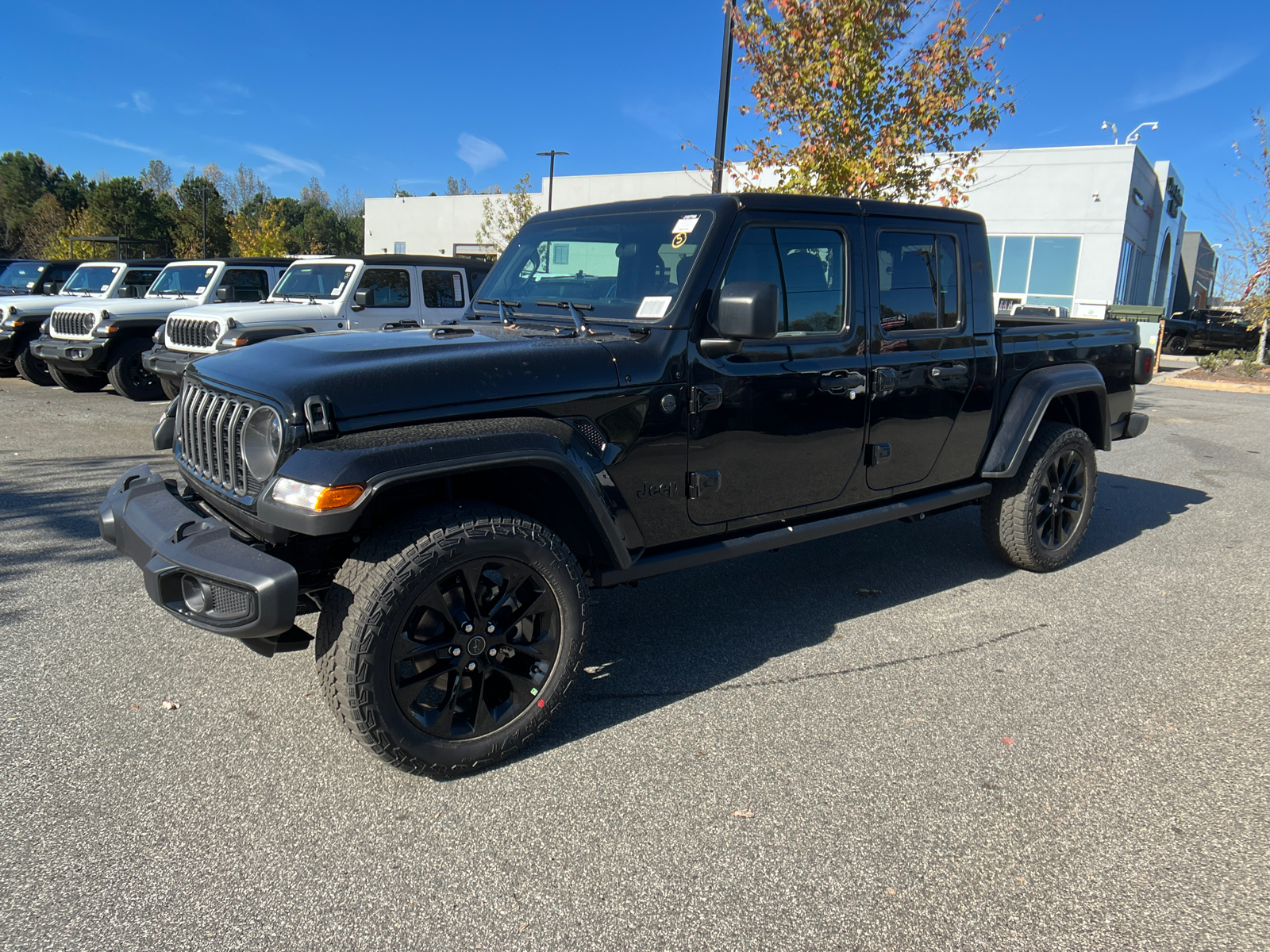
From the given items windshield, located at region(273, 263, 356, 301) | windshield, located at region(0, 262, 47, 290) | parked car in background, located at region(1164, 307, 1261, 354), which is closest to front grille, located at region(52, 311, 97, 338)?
windshield, located at region(273, 263, 356, 301)

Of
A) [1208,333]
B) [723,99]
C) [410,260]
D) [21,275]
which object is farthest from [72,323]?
[1208,333]

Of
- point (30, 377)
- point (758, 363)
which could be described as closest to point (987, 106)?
point (758, 363)

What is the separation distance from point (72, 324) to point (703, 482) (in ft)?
36.2

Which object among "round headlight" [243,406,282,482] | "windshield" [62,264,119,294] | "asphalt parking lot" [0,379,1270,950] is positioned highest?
"windshield" [62,264,119,294]

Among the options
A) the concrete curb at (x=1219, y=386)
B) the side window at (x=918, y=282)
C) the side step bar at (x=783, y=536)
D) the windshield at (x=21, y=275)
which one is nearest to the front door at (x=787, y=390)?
the side step bar at (x=783, y=536)

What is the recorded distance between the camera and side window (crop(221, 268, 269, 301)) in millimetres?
11641

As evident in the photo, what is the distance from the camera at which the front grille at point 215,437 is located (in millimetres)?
2781

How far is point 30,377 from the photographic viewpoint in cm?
1254

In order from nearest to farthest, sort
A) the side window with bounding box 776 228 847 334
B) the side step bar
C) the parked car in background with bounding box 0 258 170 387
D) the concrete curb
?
the side step bar, the side window with bounding box 776 228 847 334, the parked car in background with bounding box 0 258 170 387, the concrete curb

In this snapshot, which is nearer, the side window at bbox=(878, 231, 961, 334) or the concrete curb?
the side window at bbox=(878, 231, 961, 334)

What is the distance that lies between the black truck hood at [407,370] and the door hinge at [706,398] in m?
0.36

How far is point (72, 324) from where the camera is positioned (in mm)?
11055

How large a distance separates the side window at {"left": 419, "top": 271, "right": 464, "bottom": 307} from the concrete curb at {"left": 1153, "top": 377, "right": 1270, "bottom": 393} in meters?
14.0

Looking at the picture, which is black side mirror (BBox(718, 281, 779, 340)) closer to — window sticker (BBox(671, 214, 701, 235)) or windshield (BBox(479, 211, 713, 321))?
windshield (BBox(479, 211, 713, 321))
